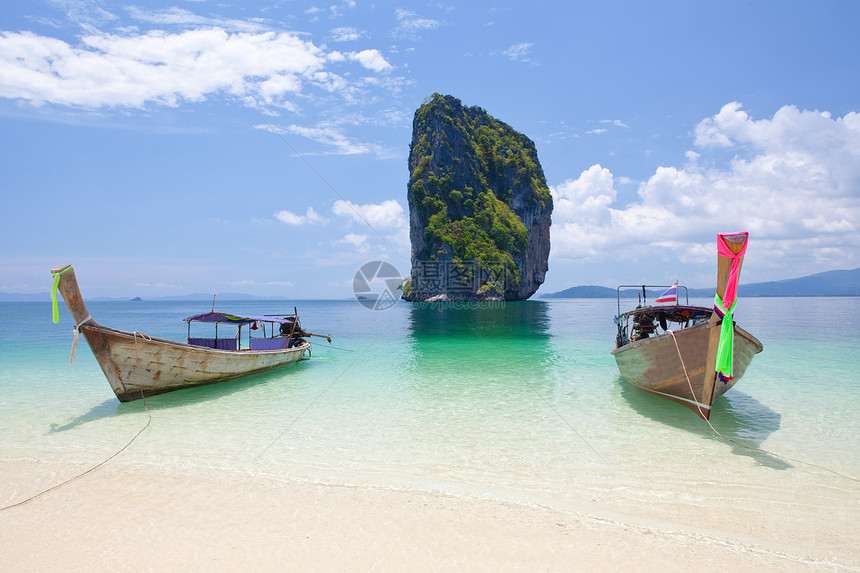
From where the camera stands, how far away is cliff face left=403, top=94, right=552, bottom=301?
68.5 meters

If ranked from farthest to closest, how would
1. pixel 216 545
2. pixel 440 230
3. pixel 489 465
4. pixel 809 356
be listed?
pixel 440 230, pixel 809 356, pixel 489 465, pixel 216 545

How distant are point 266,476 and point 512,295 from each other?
234 ft

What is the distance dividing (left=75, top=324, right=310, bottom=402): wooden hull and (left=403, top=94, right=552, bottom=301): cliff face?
2257 inches

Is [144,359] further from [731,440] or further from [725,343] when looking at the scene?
[731,440]

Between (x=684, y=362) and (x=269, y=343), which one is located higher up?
(x=684, y=362)

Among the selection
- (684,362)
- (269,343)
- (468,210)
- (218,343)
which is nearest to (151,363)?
(218,343)

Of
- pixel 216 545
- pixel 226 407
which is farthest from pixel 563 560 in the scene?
pixel 226 407

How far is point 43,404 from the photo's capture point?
9.64 metres

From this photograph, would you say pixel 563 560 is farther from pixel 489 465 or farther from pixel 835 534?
pixel 835 534

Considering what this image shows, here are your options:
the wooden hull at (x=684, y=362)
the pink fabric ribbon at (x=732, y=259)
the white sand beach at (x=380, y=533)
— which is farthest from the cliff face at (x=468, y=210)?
the white sand beach at (x=380, y=533)

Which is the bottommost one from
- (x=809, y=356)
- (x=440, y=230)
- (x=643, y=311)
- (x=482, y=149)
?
(x=809, y=356)

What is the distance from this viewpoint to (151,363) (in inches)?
380

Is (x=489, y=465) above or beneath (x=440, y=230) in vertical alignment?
beneath

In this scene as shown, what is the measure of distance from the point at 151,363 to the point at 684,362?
1128 cm
